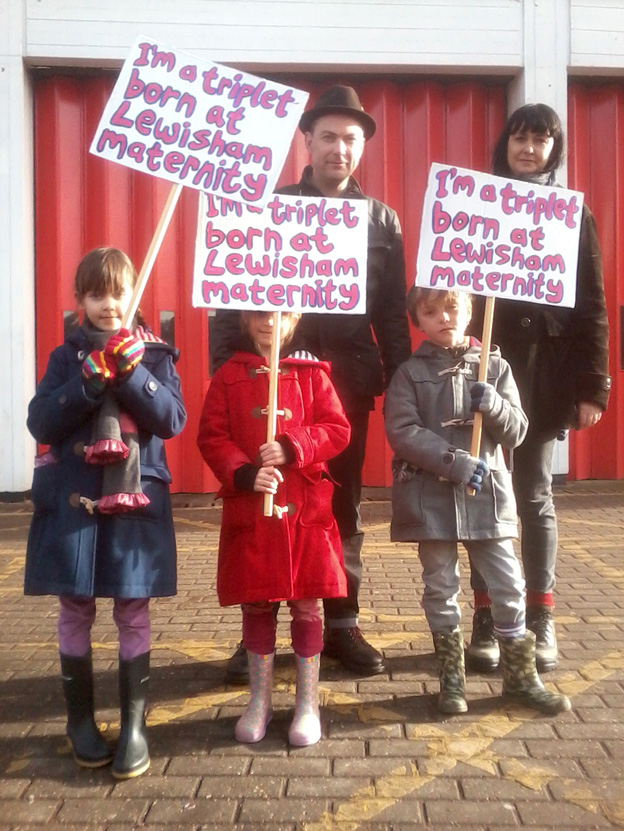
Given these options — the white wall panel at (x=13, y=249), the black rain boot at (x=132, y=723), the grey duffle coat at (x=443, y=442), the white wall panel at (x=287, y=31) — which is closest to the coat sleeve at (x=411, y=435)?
the grey duffle coat at (x=443, y=442)

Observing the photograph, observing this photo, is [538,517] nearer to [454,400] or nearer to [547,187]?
[454,400]

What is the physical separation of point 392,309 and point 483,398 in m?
0.78

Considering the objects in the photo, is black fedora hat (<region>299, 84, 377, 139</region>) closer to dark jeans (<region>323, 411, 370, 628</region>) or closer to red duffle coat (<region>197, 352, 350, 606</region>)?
red duffle coat (<region>197, 352, 350, 606</region>)

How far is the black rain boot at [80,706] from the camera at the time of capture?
2.51 m

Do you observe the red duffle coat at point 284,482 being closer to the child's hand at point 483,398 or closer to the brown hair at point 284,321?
the brown hair at point 284,321

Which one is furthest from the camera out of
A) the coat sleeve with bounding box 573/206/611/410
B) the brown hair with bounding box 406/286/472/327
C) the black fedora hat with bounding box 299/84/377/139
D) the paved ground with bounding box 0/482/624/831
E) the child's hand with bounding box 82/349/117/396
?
the coat sleeve with bounding box 573/206/611/410

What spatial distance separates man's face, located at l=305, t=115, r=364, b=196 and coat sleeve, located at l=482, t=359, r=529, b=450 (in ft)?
3.24

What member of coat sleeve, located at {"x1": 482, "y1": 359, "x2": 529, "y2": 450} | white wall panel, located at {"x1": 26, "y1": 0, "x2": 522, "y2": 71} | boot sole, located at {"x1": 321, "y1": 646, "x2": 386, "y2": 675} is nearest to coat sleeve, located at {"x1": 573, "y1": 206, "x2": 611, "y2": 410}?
coat sleeve, located at {"x1": 482, "y1": 359, "x2": 529, "y2": 450}

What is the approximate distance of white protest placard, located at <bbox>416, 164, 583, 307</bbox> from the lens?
2.93 m

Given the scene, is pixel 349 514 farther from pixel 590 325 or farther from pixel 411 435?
pixel 590 325

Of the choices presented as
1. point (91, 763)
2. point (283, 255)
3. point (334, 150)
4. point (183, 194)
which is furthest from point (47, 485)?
point (183, 194)

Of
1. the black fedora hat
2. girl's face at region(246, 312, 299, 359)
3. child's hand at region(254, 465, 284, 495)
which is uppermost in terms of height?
the black fedora hat

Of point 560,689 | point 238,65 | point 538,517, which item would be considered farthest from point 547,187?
point 238,65

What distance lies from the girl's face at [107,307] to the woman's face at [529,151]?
1672 millimetres
